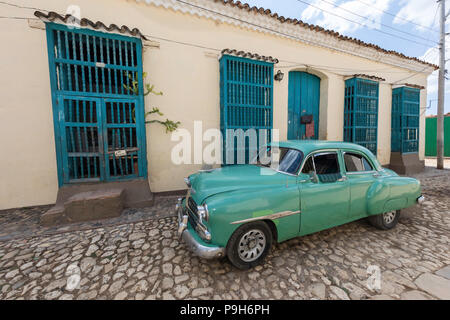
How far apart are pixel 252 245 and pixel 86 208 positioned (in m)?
3.32

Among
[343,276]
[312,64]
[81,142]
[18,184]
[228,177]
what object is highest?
[312,64]

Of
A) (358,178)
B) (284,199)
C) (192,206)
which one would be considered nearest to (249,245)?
(284,199)

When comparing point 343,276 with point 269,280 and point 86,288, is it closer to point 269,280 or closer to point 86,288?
point 269,280

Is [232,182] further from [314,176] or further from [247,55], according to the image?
[247,55]

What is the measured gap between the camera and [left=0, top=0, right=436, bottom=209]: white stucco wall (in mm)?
3771

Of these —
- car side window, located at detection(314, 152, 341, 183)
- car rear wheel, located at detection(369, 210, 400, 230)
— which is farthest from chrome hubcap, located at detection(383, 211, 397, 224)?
car side window, located at detection(314, 152, 341, 183)

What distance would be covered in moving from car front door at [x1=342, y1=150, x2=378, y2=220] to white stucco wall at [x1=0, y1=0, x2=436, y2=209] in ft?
11.0

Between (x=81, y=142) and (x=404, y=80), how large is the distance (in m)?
12.9

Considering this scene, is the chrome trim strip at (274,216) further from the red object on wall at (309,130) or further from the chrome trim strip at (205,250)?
the red object on wall at (309,130)

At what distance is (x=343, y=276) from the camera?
2139 millimetres

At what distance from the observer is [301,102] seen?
22.0 ft

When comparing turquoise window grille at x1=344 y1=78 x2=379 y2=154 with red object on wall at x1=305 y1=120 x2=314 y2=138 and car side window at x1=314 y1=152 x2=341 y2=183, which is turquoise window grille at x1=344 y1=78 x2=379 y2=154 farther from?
car side window at x1=314 y1=152 x2=341 y2=183

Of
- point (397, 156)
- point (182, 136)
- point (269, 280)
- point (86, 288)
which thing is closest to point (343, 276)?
point (269, 280)

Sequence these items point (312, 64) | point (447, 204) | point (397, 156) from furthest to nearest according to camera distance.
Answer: point (397, 156) → point (312, 64) → point (447, 204)
